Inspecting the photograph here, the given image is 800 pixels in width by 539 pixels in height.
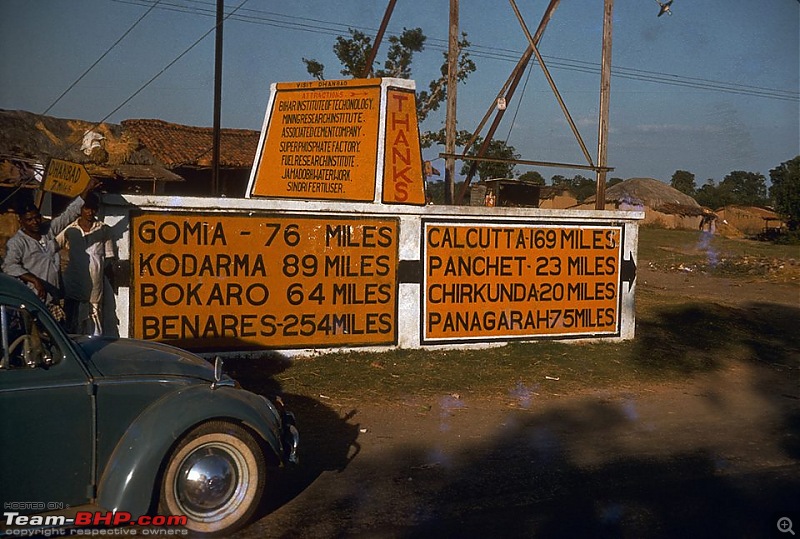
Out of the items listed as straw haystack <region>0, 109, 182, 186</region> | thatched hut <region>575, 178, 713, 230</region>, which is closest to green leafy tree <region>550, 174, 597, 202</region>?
thatched hut <region>575, 178, 713, 230</region>

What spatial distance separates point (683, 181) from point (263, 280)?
322ft

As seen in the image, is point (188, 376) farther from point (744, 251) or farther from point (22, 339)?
point (744, 251)

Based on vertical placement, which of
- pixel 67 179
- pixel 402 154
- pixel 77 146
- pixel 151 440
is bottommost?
pixel 151 440

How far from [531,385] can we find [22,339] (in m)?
6.04

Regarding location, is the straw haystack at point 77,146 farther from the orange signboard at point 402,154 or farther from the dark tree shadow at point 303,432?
the dark tree shadow at point 303,432

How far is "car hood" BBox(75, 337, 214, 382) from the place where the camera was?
4.45 m

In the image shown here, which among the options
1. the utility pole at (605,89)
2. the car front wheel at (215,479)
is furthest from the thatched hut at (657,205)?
the car front wheel at (215,479)

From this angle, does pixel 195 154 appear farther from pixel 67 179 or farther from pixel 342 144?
pixel 67 179

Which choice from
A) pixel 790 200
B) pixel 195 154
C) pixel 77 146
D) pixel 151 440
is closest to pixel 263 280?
pixel 151 440

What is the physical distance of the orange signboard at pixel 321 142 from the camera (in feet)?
33.5

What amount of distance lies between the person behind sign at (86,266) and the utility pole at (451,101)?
5153mm

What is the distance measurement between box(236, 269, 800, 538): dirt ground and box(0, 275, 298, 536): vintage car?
1.51ft

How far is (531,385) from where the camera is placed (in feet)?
29.0

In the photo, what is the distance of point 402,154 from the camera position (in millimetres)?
10117
